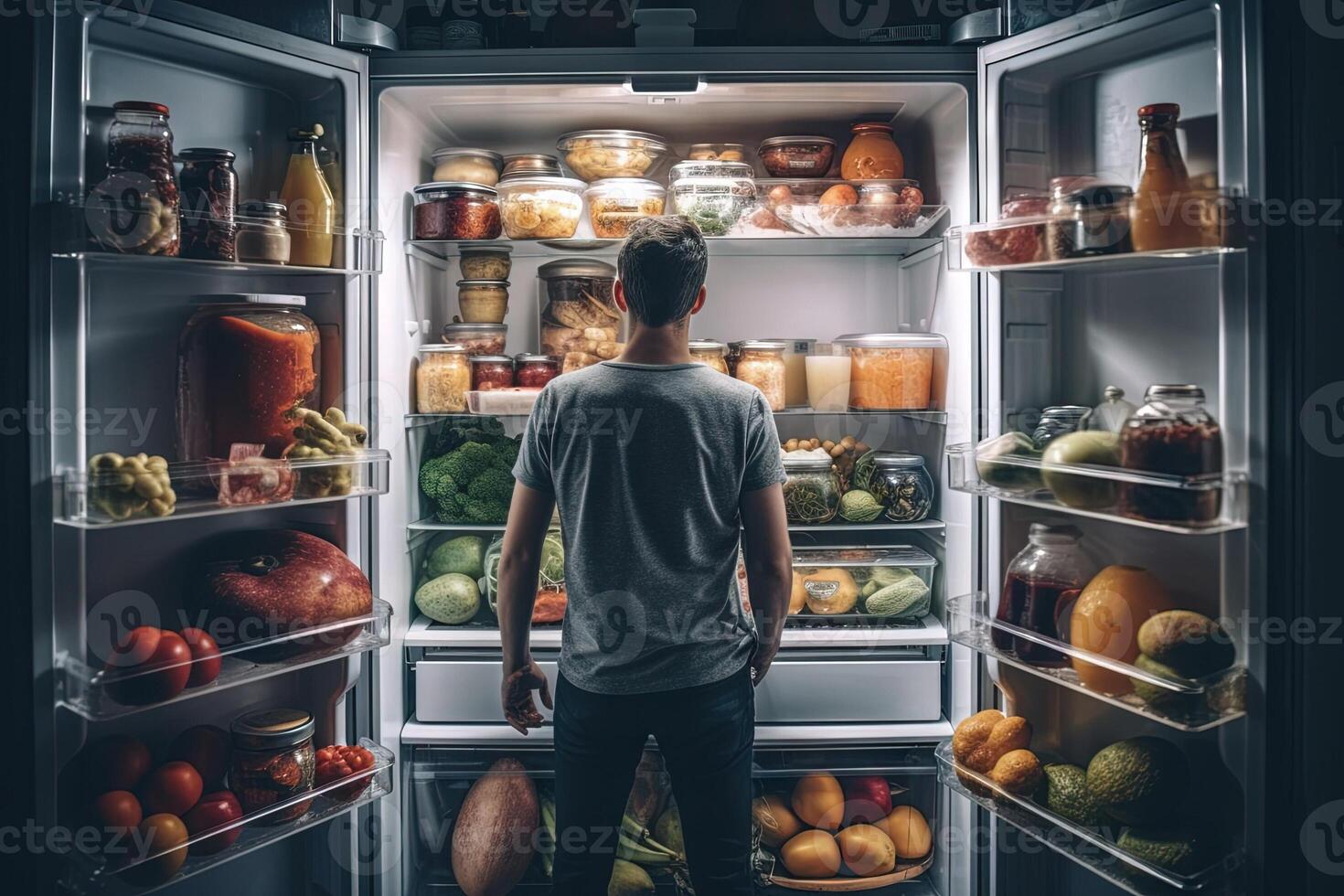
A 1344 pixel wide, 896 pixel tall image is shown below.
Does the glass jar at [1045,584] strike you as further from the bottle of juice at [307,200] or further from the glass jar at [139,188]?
the glass jar at [139,188]

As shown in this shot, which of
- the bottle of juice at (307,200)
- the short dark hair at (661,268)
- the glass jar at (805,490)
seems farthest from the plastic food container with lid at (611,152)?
the glass jar at (805,490)

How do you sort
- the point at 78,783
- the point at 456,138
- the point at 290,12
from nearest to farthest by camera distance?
the point at 78,783, the point at 290,12, the point at 456,138

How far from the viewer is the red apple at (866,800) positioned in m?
2.19

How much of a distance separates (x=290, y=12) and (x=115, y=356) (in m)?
0.78

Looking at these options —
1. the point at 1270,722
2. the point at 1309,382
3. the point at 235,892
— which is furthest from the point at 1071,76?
the point at 235,892

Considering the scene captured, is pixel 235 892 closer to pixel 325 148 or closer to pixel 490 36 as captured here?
pixel 325 148

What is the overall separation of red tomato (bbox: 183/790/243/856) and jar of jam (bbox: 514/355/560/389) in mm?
1084

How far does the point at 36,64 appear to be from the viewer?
1409 mm

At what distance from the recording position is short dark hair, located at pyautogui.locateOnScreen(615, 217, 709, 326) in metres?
1.54

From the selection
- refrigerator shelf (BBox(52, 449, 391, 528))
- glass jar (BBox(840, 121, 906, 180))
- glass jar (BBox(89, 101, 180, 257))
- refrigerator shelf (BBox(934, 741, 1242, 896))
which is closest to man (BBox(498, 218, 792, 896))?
refrigerator shelf (BBox(52, 449, 391, 528))

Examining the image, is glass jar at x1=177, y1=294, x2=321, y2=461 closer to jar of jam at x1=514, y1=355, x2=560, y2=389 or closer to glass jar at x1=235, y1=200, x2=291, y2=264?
glass jar at x1=235, y1=200, x2=291, y2=264

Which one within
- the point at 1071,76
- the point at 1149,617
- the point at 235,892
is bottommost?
the point at 235,892

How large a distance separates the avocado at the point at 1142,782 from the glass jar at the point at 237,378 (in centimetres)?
169

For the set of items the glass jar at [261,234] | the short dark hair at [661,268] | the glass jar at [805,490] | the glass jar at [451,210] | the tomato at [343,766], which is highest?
the glass jar at [451,210]
